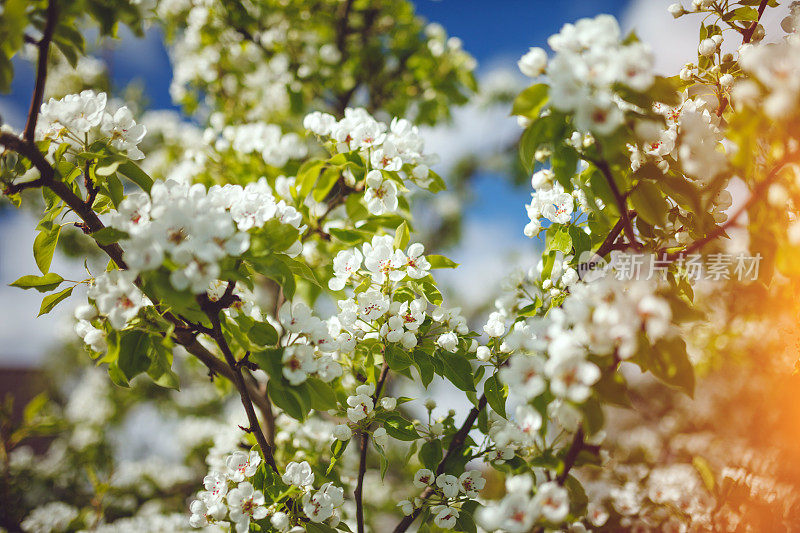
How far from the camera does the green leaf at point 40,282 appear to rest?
1.15 metres

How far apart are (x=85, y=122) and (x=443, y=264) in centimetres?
106

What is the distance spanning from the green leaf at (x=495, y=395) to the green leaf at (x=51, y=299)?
1.16m

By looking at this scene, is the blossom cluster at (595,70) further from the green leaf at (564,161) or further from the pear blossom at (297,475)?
the pear blossom at (297,475)

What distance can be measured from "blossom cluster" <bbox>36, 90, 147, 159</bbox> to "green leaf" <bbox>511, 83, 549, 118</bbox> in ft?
3.34

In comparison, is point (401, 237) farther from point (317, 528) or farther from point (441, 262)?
point (317, 528)

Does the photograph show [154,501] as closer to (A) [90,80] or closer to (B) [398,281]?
(B) [398,281]

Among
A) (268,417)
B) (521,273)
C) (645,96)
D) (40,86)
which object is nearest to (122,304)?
(40,86)

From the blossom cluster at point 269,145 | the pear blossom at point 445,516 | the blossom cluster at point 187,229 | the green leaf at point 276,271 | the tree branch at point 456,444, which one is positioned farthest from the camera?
the blossom cluster at point 269,145

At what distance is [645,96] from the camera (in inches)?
36.9

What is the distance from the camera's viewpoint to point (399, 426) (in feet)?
4.33

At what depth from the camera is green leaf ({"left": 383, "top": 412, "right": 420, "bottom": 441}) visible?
1.31m

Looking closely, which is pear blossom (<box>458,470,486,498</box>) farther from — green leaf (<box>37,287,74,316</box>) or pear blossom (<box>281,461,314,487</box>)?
green leaf (<box>37,287,74,316</box>)

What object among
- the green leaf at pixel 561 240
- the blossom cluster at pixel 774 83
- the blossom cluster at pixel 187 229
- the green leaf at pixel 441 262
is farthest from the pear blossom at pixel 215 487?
the blossom cluster at pixel 774 83

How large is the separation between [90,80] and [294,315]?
655 cm
